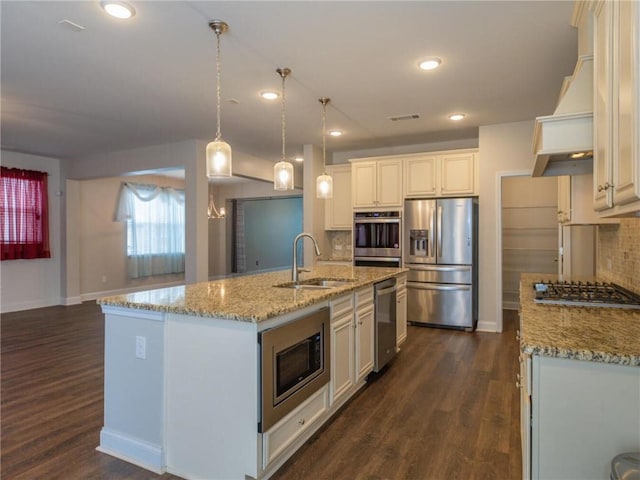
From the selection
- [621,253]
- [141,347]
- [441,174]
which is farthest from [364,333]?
[441,174]

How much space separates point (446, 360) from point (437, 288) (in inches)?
55.9

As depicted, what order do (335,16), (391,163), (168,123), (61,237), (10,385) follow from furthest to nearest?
(61,237) < (391,163) < (168,123) < (10,385) < (335,16)

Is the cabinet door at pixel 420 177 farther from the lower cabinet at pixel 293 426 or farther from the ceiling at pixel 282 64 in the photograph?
the lower cabinet at pixel 293 426

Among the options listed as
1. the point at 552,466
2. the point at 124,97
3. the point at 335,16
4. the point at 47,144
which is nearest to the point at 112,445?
the point at 552,466

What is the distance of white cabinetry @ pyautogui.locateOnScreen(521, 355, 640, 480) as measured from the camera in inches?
52.8

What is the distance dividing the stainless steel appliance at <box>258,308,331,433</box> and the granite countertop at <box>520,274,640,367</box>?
3.63 feet

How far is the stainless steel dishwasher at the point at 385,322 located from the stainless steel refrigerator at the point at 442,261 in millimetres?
1617

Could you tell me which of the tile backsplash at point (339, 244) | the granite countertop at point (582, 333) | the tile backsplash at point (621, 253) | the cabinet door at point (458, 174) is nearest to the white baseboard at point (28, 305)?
the tile backsplash at point (339, 244)

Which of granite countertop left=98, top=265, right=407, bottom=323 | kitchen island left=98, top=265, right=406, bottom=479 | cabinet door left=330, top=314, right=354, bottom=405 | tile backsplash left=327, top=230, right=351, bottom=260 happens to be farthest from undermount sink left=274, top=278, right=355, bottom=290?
tile backsplash left=327, top=230, right=351, bottom=260

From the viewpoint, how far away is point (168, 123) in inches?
193

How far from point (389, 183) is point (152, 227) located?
556 cm

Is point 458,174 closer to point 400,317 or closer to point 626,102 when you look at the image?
point 400,317

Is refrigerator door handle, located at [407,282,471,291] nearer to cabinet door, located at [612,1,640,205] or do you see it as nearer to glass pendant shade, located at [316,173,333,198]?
glass pendant shade, located at [316,173,333,198]

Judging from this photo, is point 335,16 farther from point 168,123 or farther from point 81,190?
point 81,190
